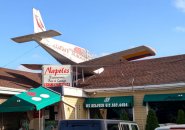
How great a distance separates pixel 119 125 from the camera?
12016 mm

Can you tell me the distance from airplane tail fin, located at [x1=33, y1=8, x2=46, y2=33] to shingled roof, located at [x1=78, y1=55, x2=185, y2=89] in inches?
200

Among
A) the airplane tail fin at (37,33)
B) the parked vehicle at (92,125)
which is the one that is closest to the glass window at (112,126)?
the parked vehicle at (92,125)

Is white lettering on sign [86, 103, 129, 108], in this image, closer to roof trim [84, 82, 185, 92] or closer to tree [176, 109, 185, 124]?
roof trim [84, 82, 185, 92]

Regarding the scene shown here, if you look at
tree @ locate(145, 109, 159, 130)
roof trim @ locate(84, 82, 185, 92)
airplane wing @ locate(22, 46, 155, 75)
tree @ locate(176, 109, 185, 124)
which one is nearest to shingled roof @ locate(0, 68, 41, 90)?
airplane wing @ locate(22, 46, 155, 75)

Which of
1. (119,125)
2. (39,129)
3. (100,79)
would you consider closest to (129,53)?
(100,79)

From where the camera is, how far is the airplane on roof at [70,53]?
2624 cm

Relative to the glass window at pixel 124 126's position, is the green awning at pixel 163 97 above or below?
above

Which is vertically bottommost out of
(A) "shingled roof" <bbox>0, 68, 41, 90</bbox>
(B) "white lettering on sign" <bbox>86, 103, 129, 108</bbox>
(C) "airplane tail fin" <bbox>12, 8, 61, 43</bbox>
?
(B) "white lettering on sign" <bbox>86, 103, 129, 108</bbox>

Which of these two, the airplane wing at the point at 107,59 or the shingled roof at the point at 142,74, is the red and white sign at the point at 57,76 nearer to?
the shingled roof at the point at 142,74

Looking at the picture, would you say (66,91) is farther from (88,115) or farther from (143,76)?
(143,76)

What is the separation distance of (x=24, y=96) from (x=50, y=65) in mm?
5209

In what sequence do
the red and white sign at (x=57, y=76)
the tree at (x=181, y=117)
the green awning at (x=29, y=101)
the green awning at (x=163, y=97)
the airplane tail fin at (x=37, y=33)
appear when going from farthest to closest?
the airplane tail fin at (x=37, y=33), the red and white sign at (x=57, y=76), the green awning at (x=163, y=97), the tree at (x=181, y=117), the green awning at (x=29, y=101)

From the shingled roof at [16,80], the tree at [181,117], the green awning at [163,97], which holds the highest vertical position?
the shingled roof at [16,80]

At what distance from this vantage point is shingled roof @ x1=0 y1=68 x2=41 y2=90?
74.1 ft
